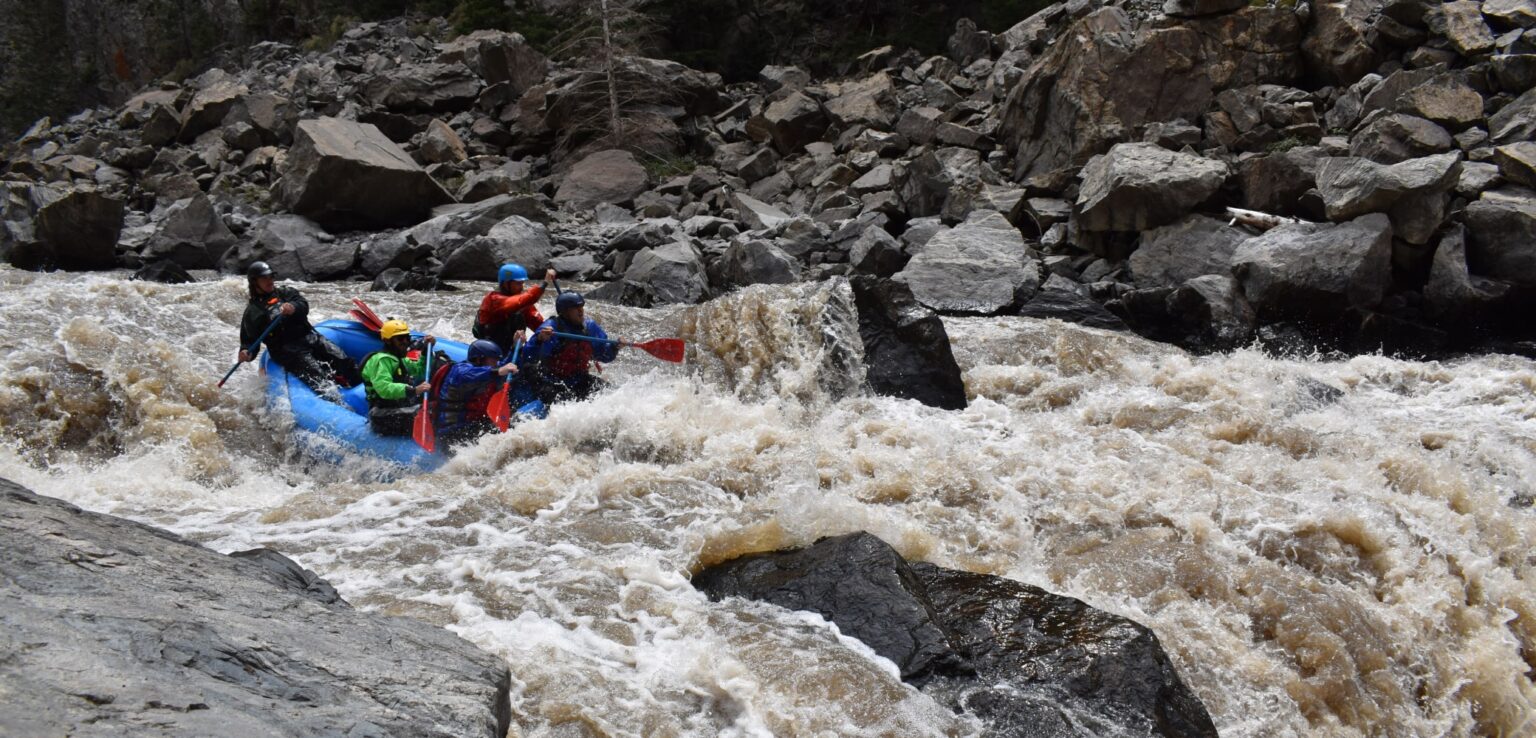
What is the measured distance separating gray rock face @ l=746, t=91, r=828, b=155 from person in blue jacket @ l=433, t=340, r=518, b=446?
1122cm

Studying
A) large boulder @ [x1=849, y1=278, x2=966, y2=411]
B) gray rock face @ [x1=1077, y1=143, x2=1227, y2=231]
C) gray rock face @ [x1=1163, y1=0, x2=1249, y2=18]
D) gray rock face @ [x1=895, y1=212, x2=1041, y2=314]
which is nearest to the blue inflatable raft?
large boulder @ [x1=849, y1=278, x2=966, y2=411]

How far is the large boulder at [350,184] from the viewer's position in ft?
44.4

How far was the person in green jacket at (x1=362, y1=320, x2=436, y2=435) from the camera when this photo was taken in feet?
22.1

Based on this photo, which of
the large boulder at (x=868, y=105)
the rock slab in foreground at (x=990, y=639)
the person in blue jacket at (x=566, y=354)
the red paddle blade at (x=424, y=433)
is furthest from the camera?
the large boulder at (x=868, y=105)

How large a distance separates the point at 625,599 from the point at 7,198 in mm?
12009

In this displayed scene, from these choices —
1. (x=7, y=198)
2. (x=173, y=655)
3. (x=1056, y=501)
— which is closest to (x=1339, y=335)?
(x=1056, y=501)

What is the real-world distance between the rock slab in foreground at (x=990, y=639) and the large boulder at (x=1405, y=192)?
21.6 feet

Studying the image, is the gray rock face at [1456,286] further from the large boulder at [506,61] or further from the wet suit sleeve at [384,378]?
the large boulder at [506,61]

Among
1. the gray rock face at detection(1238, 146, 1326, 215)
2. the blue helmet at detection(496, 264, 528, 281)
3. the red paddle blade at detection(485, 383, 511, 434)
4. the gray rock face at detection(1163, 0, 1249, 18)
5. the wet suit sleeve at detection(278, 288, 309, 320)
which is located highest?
the gray rock face at detection(1163, 0, 1249, 18)

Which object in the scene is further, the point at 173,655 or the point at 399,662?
the point at 399,662

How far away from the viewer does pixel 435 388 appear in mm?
6891

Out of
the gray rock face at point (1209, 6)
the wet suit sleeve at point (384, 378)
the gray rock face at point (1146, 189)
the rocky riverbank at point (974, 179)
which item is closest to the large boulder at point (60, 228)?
the rocky riverbank at point (974, 179)

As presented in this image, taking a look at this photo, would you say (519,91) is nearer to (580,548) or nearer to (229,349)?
(229,349)

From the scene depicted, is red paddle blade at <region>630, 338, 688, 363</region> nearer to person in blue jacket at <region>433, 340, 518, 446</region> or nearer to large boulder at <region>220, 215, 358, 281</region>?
person in blue jacket at <region>433, 340, 518, 446</region>
